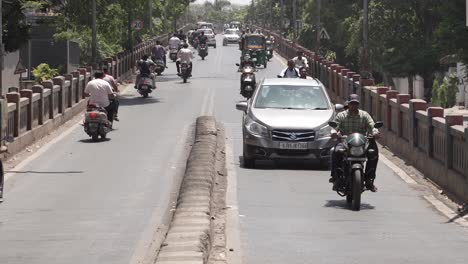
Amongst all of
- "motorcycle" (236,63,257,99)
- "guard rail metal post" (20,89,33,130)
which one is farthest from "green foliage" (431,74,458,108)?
"guard rail metal post" (20,89,33,130)

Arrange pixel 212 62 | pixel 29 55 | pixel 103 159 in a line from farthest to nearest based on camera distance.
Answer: pixel 212 62 → pixel 29 55 → pixel 103 159

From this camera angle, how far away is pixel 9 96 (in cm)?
2552

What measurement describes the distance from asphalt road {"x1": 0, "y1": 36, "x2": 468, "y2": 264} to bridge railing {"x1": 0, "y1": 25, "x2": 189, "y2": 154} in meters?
0.83

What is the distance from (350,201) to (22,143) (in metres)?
10.8

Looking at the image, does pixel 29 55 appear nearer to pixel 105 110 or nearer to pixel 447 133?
pixel 105 110

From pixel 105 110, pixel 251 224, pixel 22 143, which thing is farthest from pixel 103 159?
pixel 251 224

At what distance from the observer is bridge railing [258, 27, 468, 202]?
1828cm

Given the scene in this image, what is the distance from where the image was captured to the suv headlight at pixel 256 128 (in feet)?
72.7

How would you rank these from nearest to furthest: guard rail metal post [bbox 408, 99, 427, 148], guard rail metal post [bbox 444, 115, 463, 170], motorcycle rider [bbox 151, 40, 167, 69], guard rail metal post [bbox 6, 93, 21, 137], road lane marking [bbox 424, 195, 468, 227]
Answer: road lane marking [bbox 424, 195, 468, 227] < guard rail metal post [bbox 444, 115, 463, 170] < guard rail metal post [bbox 408, 99, 427, 148] < guard rail metal post [bbox 6, 93, 21, 137] < motorcycle rider [bbox 151, 40, 167, 69]

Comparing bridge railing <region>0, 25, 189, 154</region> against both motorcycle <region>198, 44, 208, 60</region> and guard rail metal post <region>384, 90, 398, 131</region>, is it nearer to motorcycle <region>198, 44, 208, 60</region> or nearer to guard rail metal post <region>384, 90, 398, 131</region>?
guard rail metal post <region>384, 90, 398, 131</region>

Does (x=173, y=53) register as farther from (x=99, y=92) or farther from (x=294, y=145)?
(x=294, y=145)

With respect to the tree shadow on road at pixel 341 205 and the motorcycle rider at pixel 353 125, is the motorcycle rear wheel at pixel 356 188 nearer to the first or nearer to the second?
the tree shadow on road at pixel 341 205

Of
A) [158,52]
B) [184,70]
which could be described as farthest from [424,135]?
[158,52]

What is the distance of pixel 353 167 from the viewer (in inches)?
651
